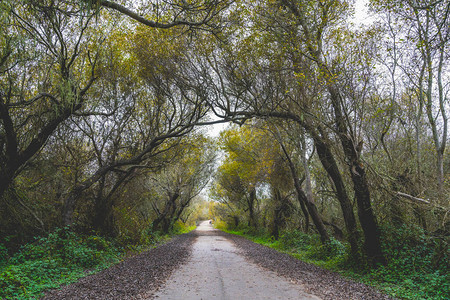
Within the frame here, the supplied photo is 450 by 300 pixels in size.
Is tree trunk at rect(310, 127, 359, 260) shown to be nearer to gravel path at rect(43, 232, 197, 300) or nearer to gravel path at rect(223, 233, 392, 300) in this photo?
gravel path at rect(223, 233, 392, 300)

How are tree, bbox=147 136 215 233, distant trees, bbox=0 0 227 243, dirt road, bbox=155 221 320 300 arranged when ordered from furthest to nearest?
tree, bbox=147 136 215 233 < distant trees, bbox=0 0 227 243 < dirt road, bbox=155 221 320 300

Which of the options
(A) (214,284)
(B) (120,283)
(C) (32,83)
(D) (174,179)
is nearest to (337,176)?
(A) (214,284)

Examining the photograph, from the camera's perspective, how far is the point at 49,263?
7.02 m

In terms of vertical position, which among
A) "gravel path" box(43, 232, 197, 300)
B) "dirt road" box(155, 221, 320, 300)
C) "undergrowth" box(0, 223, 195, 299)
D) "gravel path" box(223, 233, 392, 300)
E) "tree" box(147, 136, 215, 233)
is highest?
"tree" box(147, 136, 215, 233)

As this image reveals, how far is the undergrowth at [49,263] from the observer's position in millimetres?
5308

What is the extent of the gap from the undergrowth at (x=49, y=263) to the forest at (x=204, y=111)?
0.17ft

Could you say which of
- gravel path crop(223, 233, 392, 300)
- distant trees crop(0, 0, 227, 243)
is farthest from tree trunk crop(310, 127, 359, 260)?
distant trees crop(0, 0, 227, 243)

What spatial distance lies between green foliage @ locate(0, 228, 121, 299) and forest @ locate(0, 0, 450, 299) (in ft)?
0.16

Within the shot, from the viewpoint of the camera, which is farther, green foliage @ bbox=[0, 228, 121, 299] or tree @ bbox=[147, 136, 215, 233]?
tree @ bbox=[147, 136, 215, 233]

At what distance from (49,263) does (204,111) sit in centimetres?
933

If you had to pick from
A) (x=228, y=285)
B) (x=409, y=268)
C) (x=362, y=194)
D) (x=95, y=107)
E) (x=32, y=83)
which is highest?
(x=32, y=83)

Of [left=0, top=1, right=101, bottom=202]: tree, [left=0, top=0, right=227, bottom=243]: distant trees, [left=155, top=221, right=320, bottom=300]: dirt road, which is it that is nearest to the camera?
[left=155, top=221, right=320, bottom=300]: dirt road

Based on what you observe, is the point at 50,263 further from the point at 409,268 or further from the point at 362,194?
the point at 409,268

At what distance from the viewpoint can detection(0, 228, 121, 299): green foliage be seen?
530 centimetres
